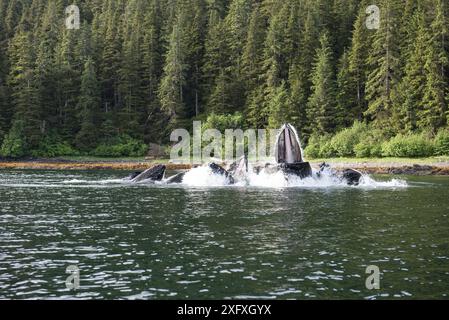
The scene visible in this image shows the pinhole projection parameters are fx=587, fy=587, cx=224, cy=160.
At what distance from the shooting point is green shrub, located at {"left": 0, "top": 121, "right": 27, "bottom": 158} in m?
95.8

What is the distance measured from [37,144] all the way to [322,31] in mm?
53077

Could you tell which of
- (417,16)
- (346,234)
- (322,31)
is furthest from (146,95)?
(346,234)

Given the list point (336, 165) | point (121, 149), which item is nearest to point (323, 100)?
point (336, 165)

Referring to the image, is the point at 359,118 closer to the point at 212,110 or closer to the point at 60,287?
the point at 212,110

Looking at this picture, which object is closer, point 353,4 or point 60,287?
point 60,287

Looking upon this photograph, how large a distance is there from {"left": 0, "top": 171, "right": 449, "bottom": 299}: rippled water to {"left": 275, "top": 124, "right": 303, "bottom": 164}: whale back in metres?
12.0

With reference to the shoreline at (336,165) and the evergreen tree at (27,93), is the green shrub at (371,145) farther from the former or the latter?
the evergreen tree at (27,93)

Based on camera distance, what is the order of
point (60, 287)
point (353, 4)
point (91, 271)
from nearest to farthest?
point (60, 287)
point (91, 271)
point (353, 4)

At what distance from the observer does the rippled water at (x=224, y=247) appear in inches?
→ 531

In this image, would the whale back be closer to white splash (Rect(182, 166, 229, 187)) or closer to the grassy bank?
white splash (Rect(182, 166, 229, 187))

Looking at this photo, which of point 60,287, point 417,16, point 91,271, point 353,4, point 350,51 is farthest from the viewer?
point 353,4

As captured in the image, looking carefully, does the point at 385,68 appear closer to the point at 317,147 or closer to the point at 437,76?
the point at 437,76

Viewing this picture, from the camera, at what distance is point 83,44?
113 meters

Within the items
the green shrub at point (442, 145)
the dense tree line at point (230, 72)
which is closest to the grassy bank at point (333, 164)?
the green shrub at point (442, 145)
